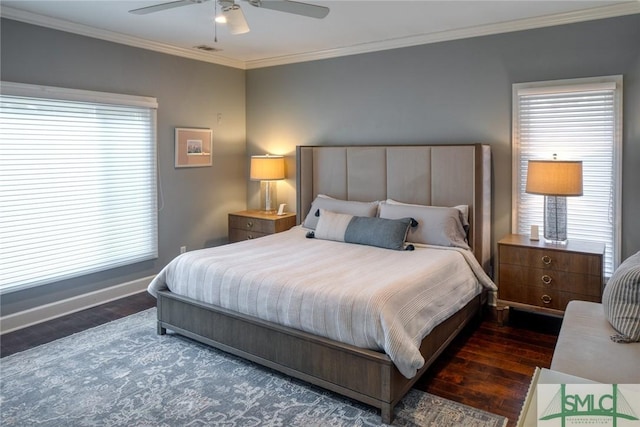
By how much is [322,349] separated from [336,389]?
240 mm

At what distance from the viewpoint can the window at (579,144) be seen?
363 centimetres

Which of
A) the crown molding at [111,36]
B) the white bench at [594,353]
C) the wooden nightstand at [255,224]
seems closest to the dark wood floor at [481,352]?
the white bench at [594,353]

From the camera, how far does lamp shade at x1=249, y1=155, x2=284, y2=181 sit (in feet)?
17.2

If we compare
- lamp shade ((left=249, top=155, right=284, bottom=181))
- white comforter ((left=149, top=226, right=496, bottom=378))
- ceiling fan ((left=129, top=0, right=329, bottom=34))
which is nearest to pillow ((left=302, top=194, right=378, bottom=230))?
white comforter ((left=149, top=226, right=496, bottom=378))

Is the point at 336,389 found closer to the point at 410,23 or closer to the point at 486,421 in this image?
the point at 486,421

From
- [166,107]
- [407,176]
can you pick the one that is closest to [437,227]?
[407,176]

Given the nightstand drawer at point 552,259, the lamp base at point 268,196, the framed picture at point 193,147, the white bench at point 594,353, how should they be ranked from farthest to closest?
1. the lamp base at point 268,196
2. the framed picture at point 193,147
3. the nightstand drawer at point 552,259
4. the white bench at point 594,353

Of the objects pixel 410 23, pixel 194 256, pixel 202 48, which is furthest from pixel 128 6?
pixel 410 23

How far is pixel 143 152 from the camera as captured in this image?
4672 millimetres

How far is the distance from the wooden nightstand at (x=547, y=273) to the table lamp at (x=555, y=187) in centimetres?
13

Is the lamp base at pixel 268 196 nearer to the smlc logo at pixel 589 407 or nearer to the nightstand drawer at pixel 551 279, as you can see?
the nightstand drawer at pixel 551 279

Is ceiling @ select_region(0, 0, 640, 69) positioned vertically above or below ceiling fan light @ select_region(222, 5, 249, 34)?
above

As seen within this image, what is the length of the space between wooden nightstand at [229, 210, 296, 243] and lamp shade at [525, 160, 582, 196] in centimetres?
264

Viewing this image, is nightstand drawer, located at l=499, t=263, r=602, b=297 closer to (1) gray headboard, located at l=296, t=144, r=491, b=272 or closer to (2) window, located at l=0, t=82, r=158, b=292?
(1) gray headboard, located at l=296, t=144, r=491, b=272
